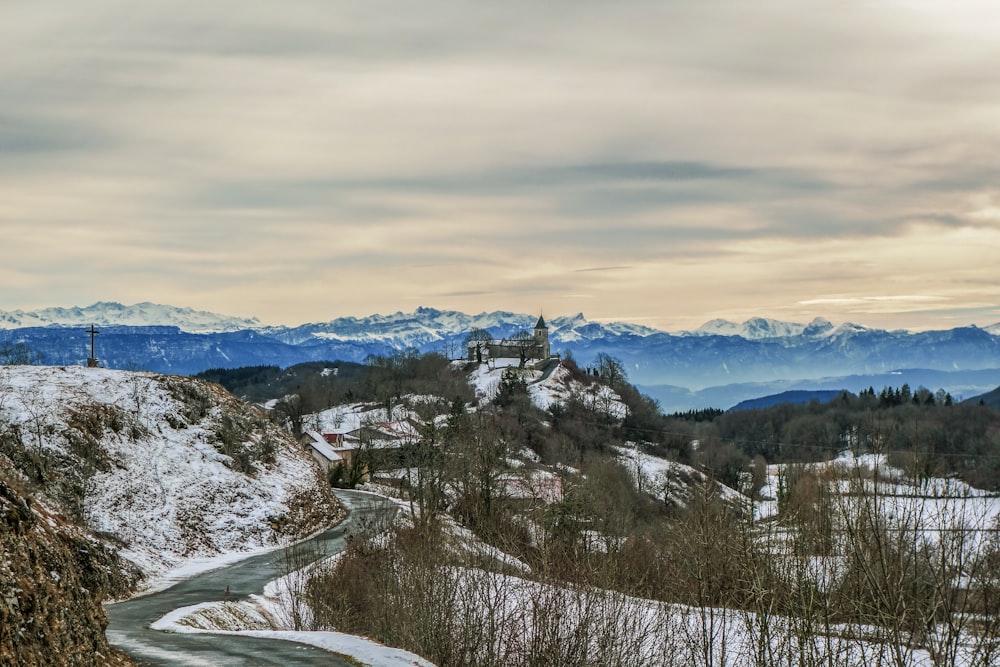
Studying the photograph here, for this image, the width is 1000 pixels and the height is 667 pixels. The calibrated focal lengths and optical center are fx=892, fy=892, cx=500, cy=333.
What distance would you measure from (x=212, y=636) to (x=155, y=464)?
3180 cm

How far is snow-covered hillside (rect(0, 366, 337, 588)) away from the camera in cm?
4572

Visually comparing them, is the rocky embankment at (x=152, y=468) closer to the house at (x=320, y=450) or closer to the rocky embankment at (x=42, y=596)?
the rocky embankment at (x=42, y=596)

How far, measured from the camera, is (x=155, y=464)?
5262 centimetres

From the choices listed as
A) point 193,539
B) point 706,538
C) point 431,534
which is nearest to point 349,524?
point 193,539

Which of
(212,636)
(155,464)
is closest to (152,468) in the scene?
(155,464)

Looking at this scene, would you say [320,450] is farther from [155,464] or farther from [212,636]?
[212,636]

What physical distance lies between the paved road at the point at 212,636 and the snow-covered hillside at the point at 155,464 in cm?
329

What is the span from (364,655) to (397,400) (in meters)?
172

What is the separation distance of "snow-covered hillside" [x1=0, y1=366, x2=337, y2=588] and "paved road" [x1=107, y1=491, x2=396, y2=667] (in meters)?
3.29

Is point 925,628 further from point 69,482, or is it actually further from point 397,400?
point 397,400

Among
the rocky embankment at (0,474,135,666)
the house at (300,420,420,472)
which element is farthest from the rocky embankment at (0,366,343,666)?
the house at (300,420,420,472)

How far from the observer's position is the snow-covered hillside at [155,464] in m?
45.7

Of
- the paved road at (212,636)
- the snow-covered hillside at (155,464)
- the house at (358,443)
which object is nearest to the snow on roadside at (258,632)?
the paved road at (212,636)

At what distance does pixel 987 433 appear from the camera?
185 m
